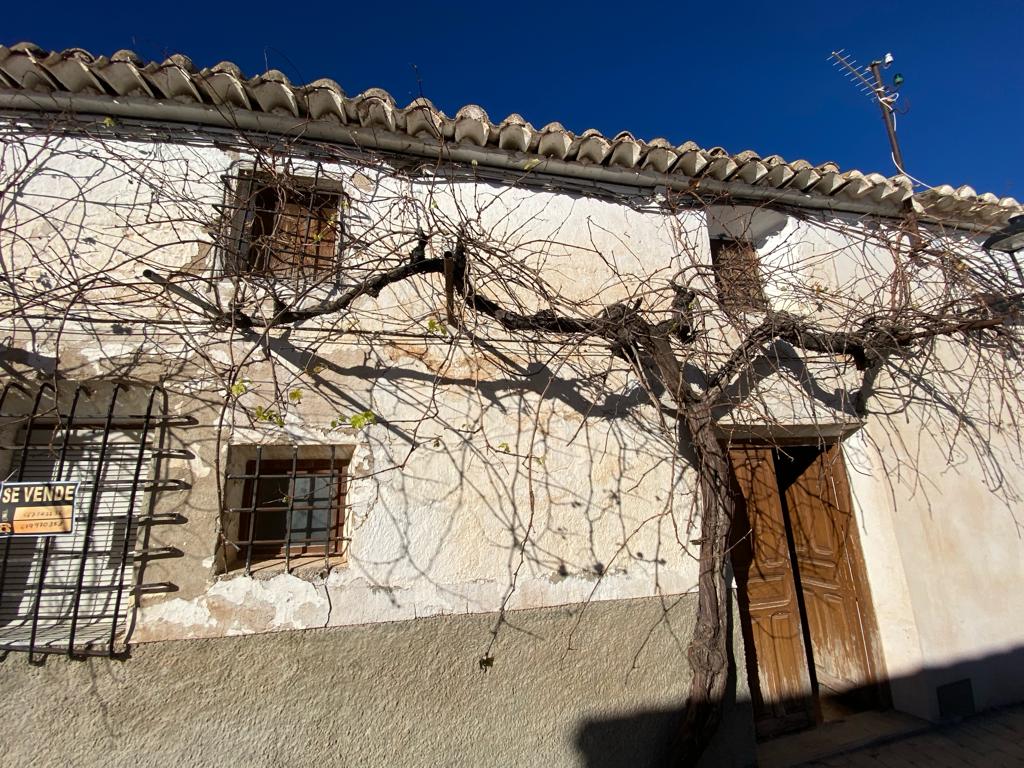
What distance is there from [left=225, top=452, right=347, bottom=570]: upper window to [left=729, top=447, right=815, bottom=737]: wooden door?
291 cm

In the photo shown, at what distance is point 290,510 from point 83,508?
116 centimetres

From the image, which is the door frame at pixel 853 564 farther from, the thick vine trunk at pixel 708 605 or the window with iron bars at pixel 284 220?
the window with iron bars at pixel 284 220

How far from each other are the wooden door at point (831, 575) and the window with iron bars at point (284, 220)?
4.13 meters

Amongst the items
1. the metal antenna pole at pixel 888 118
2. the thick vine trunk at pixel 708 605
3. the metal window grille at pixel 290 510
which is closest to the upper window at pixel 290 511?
the metal window grille at pixel 290 510

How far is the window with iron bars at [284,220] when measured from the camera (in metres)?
2.91

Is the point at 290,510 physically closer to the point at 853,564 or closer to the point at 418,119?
the point at 418,119

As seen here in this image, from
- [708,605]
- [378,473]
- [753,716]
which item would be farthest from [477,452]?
[753,716]

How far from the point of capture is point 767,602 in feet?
11.6

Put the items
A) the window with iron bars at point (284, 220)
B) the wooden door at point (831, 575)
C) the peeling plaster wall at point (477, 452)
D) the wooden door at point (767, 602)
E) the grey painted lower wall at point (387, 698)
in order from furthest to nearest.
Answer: the wooden door at point (831, 575)
the wooden door at point (767, 602)
the window with iron bars at point (284, 220)
the peeling plaster wall at point (477, 452)
the grey painted lower wall at point (387, 698)

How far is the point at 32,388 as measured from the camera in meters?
2.46

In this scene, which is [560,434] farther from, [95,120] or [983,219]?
[983,219]

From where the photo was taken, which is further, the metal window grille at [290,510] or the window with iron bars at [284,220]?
the window with iron bars at [284,220]

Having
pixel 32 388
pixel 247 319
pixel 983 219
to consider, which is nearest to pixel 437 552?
pixel 247 319

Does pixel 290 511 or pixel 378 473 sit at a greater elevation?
pixel 378 473
